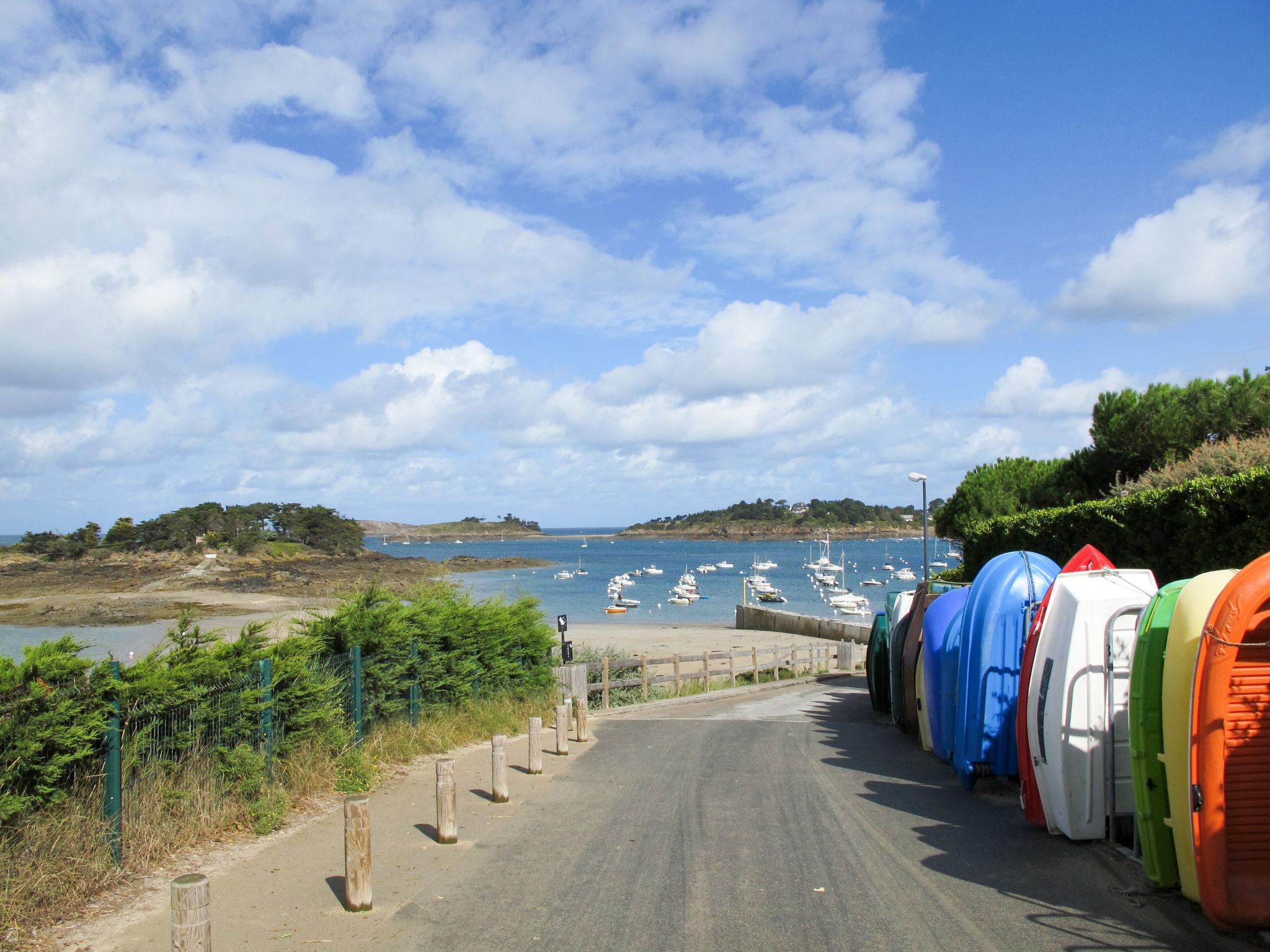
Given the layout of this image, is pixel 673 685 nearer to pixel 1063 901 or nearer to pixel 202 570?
pixel 1063 901

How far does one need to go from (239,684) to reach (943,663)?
794 centimetres

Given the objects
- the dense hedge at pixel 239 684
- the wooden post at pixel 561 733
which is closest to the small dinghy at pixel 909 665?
the wooden post at pixel 561 733

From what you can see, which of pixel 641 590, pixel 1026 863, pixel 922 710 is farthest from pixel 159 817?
pixel 641 590

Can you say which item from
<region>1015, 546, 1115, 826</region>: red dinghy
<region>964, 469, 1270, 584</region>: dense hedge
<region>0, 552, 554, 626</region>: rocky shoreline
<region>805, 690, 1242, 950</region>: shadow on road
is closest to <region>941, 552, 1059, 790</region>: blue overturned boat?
<region>805, 690, 1242, 950</region>: shadow on road

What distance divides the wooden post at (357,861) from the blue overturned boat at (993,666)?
21.1 ft

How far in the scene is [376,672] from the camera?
11.5 m

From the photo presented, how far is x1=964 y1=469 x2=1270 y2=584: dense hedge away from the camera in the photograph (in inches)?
572

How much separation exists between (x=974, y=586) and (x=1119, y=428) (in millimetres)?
23303

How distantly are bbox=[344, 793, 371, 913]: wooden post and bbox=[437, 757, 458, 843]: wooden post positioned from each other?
1532 mm

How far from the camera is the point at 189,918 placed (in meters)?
4.88

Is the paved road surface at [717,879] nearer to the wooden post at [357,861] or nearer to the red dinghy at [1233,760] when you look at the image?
the wooden post at [357,861]

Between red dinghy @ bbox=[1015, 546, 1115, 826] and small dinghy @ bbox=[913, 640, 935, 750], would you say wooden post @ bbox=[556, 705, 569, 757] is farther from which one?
red dinghy @ bbox=[1015, 546, 1115, 826]

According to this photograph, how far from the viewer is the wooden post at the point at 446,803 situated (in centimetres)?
798

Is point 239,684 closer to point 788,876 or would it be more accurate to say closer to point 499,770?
point 499,770
